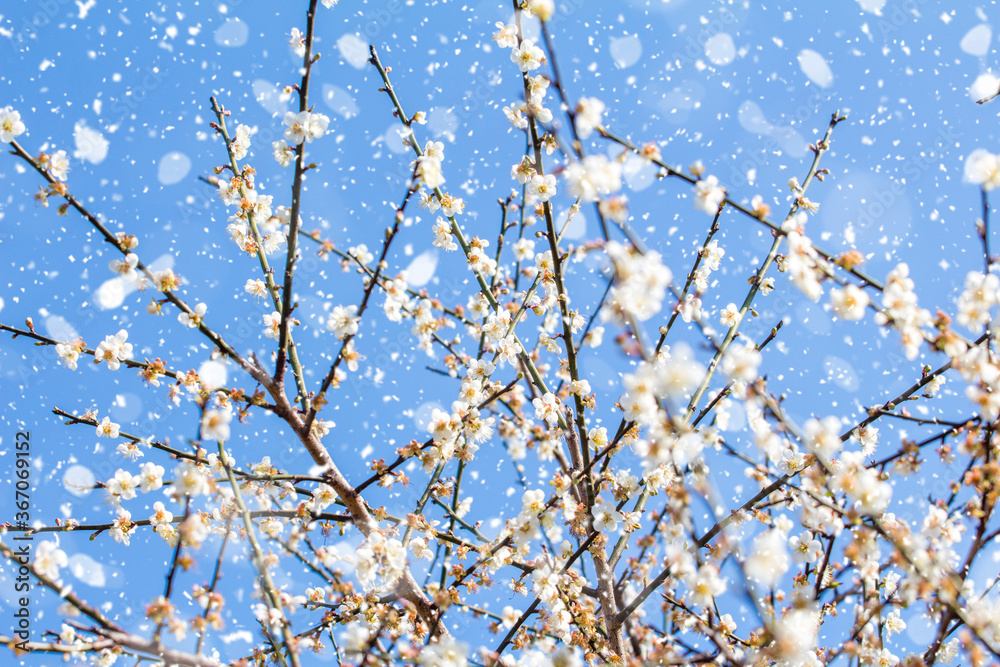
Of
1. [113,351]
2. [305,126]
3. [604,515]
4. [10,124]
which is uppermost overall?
[10,124]

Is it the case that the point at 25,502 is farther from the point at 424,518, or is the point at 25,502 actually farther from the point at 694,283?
the point at 694,283

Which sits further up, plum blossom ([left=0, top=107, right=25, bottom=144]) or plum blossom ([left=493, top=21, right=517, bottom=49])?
plum blossom ([left=493, top=21, right=517, bottom=49])

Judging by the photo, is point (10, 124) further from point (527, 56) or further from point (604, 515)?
point (604, 515)

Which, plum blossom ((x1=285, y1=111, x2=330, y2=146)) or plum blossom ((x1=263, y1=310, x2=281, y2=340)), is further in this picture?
plum blossom ((x1=263, y1=310, x2=281, y2=340))

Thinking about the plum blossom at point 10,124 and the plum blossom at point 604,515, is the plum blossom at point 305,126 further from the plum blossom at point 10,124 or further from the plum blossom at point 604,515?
the plum blossom at point 604,515

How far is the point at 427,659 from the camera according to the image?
1.94 metres

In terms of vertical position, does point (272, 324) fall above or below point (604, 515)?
above

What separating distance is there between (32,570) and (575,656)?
1977 millimetres

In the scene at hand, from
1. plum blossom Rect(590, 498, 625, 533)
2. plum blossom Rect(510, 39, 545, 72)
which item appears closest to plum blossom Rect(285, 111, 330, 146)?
plum blossom Rect(510, 39, 545, 72)

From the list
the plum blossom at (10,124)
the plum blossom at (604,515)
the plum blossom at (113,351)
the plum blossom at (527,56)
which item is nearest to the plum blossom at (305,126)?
the plum blossom at (527,56)

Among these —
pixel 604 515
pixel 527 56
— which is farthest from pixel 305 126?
pixel 604 515

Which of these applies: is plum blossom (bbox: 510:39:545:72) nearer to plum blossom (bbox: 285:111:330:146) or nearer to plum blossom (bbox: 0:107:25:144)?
plum blossom (bbox: 285:111:330:146)

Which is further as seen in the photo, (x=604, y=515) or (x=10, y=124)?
(x=604, y=515)

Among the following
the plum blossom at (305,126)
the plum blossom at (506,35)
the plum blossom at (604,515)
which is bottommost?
the plum blossom at (604,515)
